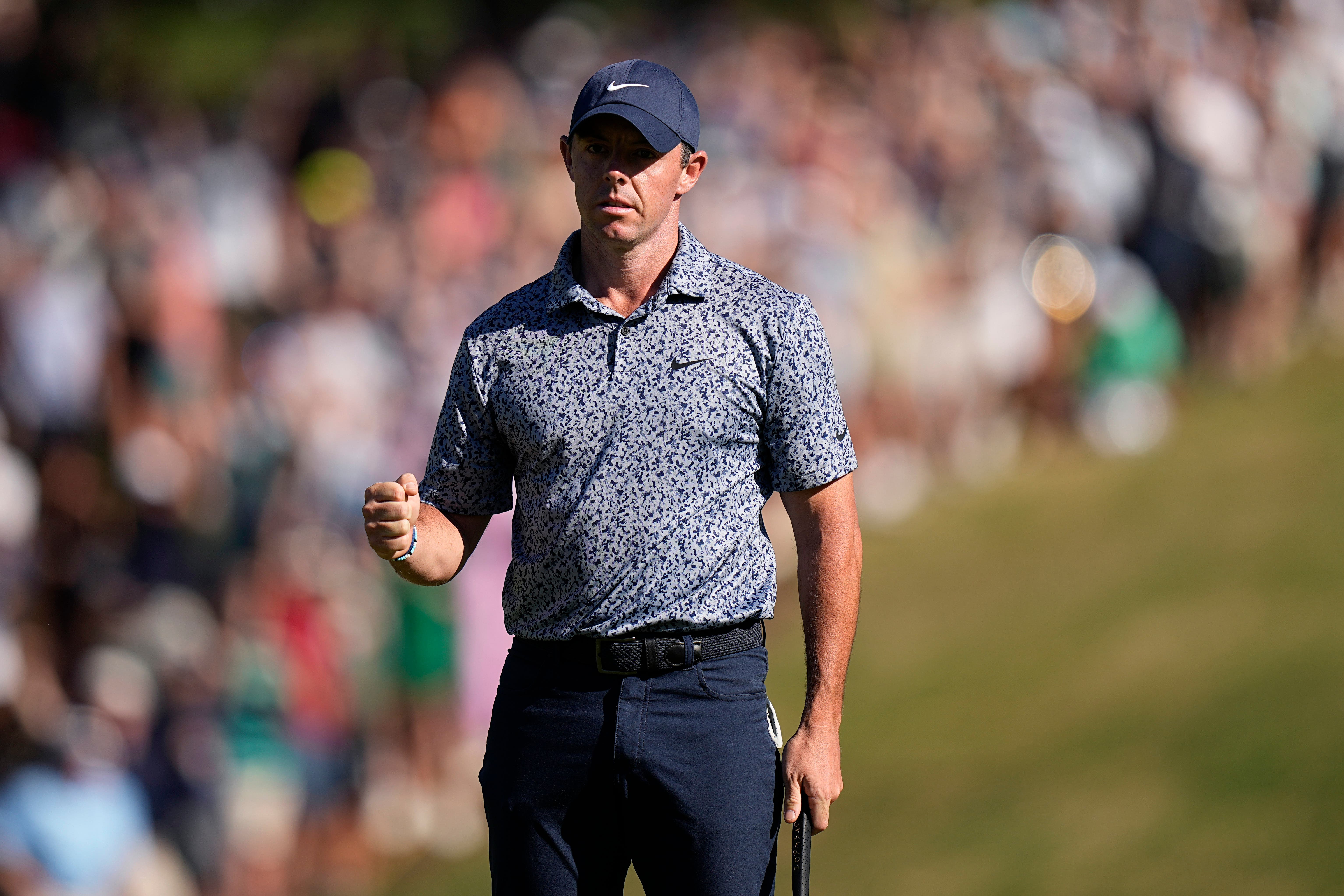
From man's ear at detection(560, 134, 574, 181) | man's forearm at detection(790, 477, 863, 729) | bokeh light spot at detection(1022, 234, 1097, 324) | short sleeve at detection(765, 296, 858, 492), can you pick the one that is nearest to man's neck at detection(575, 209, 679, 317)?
man's ear at detection(560, 134, 574, 181)

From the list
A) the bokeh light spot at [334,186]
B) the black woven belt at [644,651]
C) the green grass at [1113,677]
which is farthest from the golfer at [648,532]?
the bokeh light spot at [334,186]

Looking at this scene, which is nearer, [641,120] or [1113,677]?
[641,120]

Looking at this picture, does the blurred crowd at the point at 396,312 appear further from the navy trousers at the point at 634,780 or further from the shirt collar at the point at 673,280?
the shirt collar at the point at 673,280

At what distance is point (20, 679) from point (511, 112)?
4945mm

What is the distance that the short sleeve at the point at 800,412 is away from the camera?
3094mm

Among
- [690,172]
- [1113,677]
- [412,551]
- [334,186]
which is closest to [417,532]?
[412,551]

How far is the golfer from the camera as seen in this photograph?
120 inches

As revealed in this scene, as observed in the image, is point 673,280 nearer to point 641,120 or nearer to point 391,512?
point 641,120

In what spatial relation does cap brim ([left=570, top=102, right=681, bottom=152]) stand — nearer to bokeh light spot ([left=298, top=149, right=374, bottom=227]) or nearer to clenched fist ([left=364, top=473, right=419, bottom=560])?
clenched fist ([left=364, top=473, right=419, bottom=560])

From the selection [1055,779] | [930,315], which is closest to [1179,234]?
[930,315]

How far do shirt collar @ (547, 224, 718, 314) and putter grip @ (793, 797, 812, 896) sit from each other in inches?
37.6

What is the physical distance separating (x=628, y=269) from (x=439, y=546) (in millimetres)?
619

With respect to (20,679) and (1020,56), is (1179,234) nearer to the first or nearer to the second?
(1020,56)

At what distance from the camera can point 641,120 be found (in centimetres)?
302
